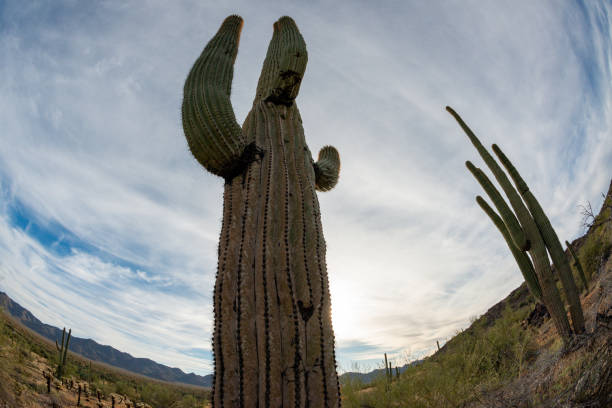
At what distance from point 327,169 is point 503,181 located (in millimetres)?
5162

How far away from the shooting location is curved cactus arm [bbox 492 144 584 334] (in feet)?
19.7

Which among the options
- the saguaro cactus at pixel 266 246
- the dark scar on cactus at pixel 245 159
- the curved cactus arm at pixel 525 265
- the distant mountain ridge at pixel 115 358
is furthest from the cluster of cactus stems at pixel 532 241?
the distant mountain ridge at pixel 115 358

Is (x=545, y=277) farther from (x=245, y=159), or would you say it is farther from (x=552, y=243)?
(x=245, y=159)

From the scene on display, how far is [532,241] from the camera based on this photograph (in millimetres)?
6793

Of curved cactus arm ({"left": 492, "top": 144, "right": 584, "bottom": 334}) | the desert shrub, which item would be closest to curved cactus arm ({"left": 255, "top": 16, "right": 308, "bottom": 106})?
the desert shrub

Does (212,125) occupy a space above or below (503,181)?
below

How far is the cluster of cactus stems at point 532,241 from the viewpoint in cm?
619

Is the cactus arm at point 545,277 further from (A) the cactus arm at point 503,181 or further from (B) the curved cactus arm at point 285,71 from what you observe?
(B) the curved cactus arm at point 285,71

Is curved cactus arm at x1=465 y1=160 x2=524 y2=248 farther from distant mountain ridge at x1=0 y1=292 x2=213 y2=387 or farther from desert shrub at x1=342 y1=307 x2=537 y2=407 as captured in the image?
distant mountain ridge at x1=0 y1=292 x2=213 y2=387

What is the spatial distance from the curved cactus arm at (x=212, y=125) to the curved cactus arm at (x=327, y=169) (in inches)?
50.9

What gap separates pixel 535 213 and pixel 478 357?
324cm

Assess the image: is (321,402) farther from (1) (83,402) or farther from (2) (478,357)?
(1) (83,402)

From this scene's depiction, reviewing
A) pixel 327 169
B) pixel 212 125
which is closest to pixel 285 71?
pixel 212 125

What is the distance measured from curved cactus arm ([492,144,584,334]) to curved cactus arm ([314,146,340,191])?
16.1 feet
